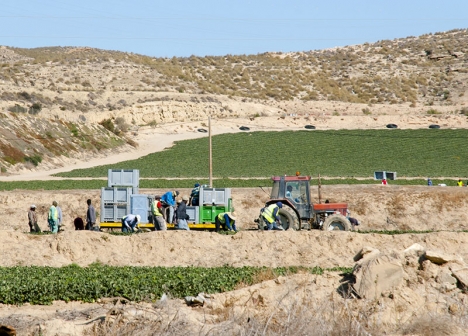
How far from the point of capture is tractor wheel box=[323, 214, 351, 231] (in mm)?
25547

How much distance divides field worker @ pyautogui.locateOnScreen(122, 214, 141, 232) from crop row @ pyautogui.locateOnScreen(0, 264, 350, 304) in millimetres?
7995

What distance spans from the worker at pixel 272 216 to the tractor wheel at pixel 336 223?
5.50ft

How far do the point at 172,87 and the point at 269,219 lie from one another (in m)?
79.9

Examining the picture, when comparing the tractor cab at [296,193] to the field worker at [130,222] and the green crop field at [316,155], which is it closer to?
the field worker at [130,222]

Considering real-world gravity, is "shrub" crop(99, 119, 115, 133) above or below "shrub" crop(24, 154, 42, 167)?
above

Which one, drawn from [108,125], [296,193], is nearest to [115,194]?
[296,193]

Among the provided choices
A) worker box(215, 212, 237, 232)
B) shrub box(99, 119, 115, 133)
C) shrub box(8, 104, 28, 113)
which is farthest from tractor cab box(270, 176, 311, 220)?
shrub box(8, 104, 28, 113)

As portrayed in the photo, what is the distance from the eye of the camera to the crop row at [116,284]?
16172 millimetres

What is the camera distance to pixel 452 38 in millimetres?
132250

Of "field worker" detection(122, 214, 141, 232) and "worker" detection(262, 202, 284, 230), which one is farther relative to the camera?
"field worker" detection(122, 214, 141, 232)

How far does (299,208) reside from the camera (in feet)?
84.4

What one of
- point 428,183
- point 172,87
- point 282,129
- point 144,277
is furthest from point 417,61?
point 144,277

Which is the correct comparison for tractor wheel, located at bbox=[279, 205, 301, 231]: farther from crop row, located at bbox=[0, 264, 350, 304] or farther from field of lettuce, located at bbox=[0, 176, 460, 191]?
field of lettuce, located at bbox=[0, 176, 460, 191]

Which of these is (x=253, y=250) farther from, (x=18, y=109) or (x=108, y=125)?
(x=18, y=109)
